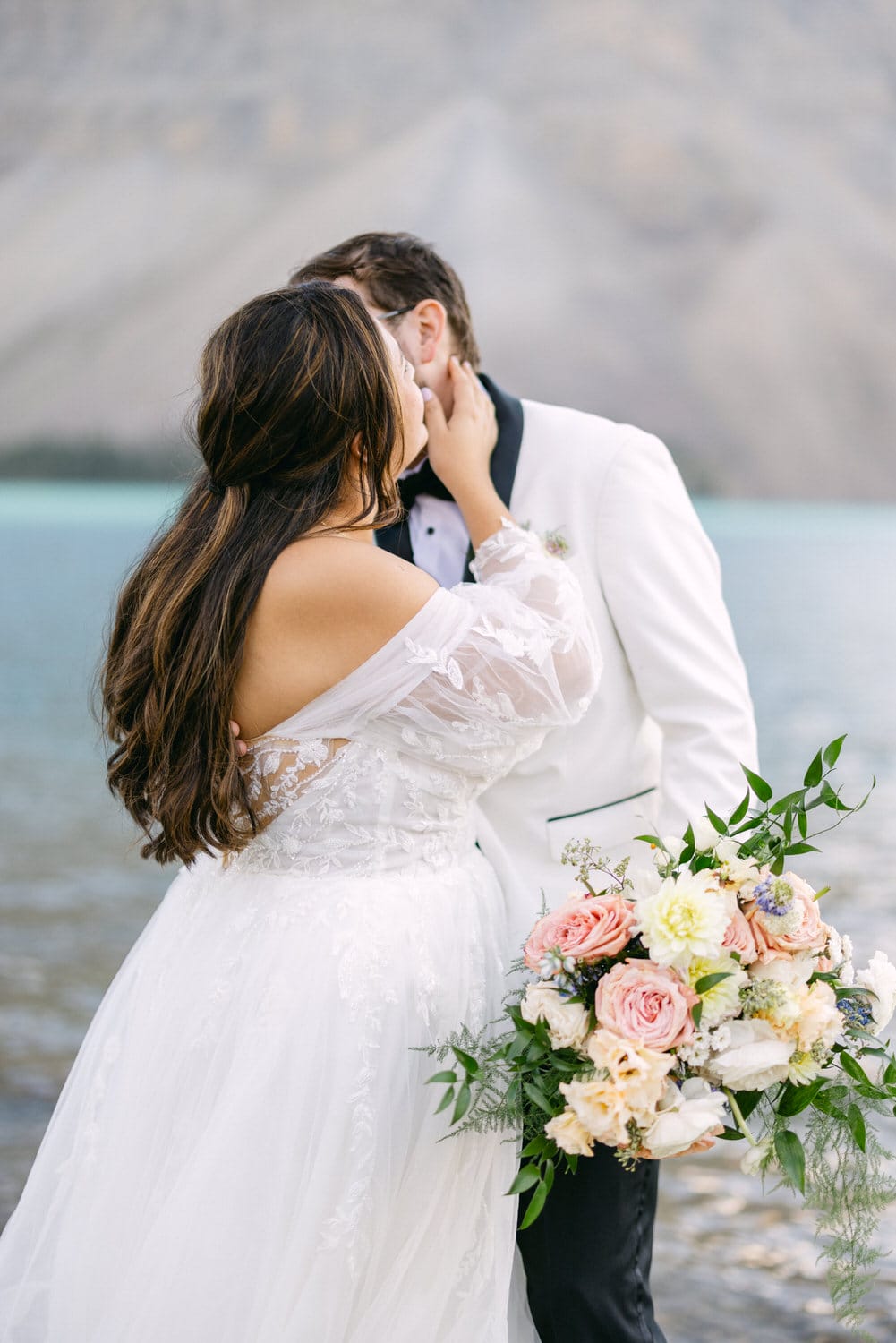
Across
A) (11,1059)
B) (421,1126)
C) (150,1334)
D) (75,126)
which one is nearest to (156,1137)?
(150,1334)

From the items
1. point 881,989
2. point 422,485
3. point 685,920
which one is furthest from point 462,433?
point 881,989

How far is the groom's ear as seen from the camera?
2.06m

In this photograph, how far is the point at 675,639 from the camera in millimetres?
1860

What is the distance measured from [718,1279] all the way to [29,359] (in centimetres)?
1666

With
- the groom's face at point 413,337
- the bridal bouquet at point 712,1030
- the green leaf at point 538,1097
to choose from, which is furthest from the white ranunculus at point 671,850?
the groom's face at point 413,337

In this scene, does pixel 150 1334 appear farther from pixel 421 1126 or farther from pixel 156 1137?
pixel 421 1126

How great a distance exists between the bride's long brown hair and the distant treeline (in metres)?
14.3

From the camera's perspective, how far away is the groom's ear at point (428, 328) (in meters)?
2.06

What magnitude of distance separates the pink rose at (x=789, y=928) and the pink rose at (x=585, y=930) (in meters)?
0.15

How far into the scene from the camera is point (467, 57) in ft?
60.2

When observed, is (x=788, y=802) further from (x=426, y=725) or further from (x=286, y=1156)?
(x=286, y=1156)

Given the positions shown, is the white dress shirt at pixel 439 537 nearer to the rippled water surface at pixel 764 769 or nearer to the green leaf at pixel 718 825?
the rippled water surface at pixel 764 769

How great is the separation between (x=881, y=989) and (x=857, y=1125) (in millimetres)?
159

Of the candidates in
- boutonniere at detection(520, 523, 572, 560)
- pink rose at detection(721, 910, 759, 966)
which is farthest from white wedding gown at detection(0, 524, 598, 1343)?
pink rose at detection(721, 910, 759, 966)
